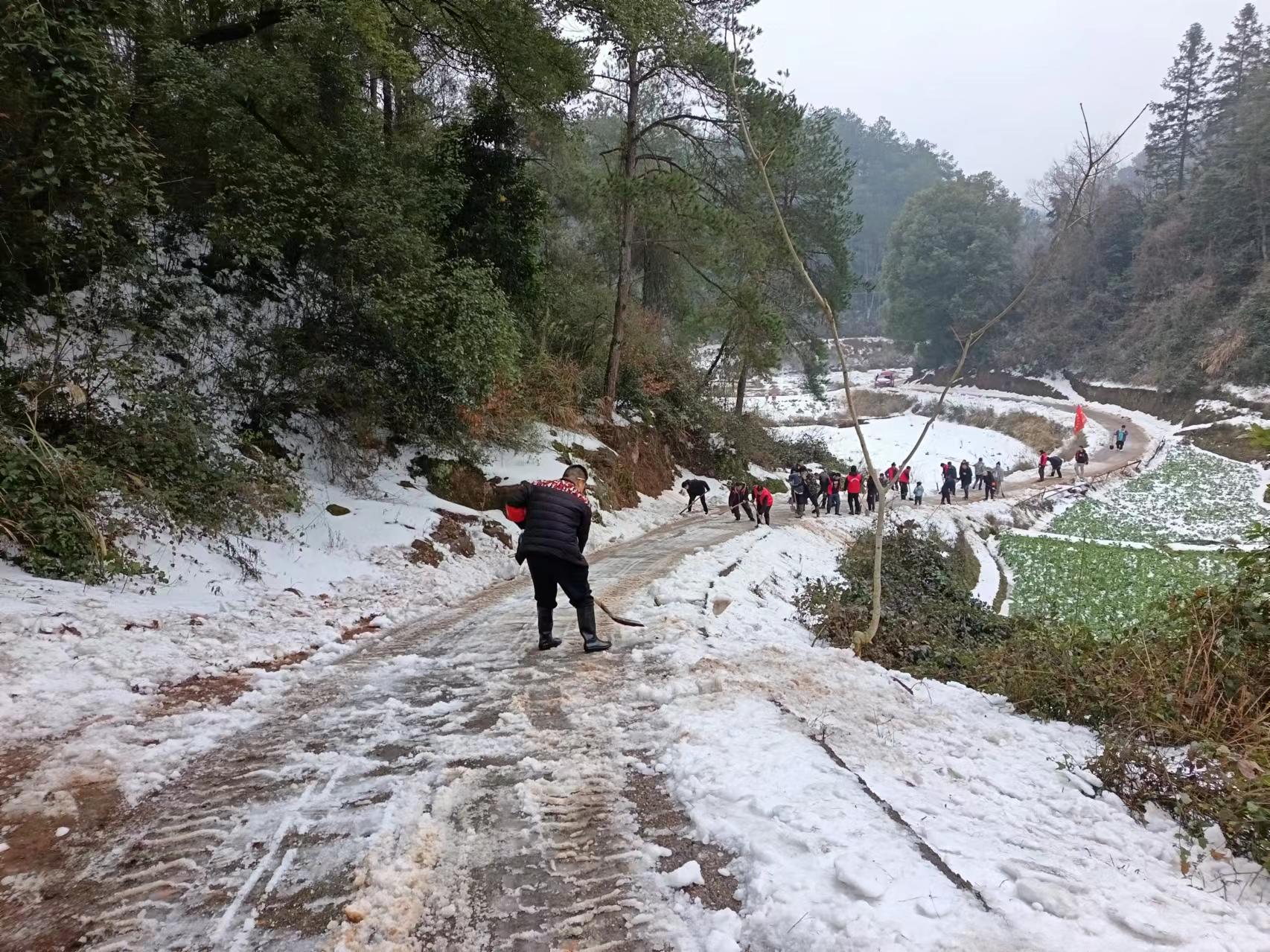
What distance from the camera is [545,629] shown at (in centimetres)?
625

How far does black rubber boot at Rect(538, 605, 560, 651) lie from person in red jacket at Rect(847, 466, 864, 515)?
16.6 m

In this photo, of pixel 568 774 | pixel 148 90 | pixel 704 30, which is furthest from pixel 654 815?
pixel 704 30

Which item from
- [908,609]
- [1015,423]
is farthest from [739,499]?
[1015,423]

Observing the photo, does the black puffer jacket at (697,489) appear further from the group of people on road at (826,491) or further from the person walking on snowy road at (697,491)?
the group of people on road at (826,491)

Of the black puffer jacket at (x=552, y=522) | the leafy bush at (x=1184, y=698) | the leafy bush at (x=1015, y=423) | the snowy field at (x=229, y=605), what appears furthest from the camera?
the leafy bush at (x=1015, y=423)

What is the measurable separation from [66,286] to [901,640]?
36.2 ft

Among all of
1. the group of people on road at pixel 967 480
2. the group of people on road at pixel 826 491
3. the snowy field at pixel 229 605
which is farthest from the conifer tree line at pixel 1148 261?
the snowy field at pixel 229 605

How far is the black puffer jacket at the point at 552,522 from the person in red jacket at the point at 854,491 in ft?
54.1

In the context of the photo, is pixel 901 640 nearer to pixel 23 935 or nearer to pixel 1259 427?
pixel 1259 427

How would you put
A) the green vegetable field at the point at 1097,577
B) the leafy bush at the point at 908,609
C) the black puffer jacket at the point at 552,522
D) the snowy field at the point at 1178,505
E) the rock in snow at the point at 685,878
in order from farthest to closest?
the snowy field at the point at 1178,505, the green vegetable field at the point at 1097,577, the leafy bush at the point at 908,609, the black puffer jacket at the point at 552,522, the rock in snow at the point at 685,878

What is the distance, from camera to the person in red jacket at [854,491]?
837 inches

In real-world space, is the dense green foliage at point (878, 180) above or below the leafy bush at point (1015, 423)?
above

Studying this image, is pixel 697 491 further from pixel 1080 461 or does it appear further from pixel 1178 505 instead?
pixel 1080 461

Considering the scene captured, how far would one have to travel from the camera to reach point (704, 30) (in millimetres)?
14281
